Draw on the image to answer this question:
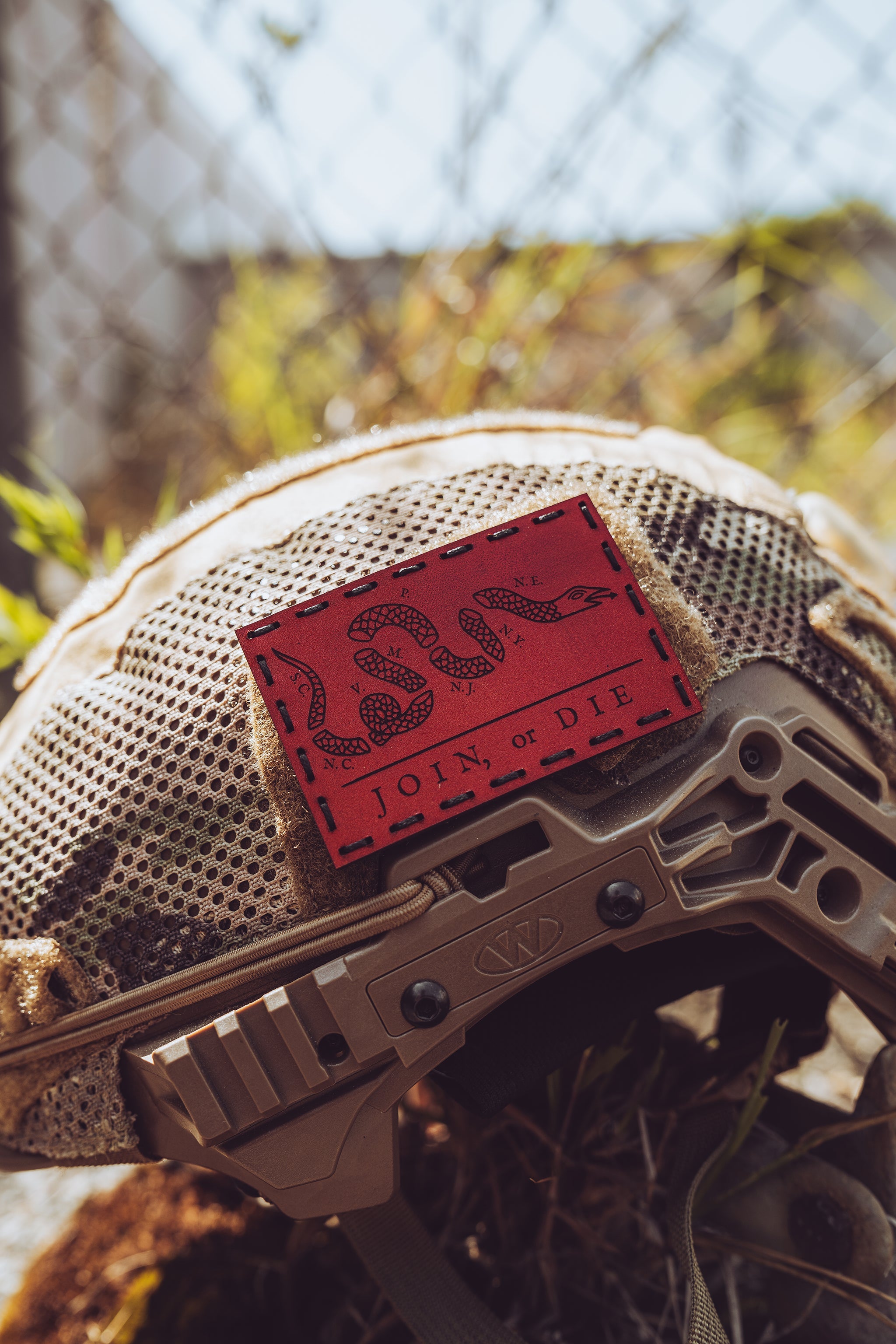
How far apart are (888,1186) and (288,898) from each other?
0.53 m

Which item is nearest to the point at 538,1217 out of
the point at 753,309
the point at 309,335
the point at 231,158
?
the point at 309,335

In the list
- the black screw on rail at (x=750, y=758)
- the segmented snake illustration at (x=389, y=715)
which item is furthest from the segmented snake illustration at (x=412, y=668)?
the black screw on rail at (x=750, y=758)

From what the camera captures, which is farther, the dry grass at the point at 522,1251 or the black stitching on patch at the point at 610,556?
the dry grass at the point at 522,1251

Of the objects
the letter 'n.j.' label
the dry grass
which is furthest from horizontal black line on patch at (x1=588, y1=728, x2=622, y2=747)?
the dry grass

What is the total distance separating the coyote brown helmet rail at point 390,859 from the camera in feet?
1.72

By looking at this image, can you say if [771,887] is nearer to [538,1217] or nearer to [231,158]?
[538,1217]

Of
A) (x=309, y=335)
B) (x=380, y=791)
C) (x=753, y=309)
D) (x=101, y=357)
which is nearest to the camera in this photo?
(x=380, y=791)

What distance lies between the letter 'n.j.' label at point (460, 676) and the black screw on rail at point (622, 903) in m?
0.08

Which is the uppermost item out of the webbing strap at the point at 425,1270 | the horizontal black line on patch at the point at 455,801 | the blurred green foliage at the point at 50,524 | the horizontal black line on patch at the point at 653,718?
the blurred green foliage at the point at 50,524

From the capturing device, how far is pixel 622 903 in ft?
1.72

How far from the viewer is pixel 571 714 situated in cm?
54

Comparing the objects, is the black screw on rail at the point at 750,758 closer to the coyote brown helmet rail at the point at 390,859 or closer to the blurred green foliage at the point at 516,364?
the coyote brown helmet rail at the point at 390,859

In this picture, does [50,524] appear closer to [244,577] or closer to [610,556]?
[244,577]

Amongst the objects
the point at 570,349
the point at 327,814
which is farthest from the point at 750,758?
the point at 570,349
